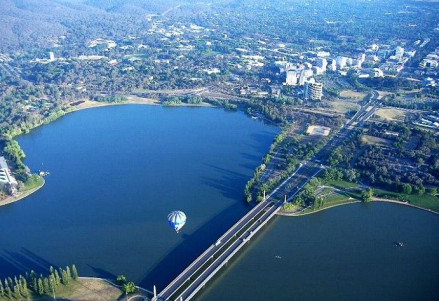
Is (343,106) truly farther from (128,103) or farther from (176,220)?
(176,220)

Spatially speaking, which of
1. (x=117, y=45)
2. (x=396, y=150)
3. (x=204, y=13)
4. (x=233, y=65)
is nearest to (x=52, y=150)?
(x=396, y=150)

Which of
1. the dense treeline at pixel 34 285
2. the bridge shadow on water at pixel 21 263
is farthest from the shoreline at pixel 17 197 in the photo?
the dense treeline at pixel 34 285

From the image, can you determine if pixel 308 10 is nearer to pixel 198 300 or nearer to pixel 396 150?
pixel 396 150

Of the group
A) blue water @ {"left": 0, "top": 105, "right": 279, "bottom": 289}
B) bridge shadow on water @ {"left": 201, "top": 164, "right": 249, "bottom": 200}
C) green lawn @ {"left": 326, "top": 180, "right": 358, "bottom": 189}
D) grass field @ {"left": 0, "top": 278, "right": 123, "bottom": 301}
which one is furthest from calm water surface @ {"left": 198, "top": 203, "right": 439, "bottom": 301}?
bridge shadow on water @ {"left": 201, "top": 164, "right": 249, "bottom": 200}

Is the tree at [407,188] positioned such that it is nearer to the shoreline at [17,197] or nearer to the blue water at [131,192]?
the blue water at [131,192]

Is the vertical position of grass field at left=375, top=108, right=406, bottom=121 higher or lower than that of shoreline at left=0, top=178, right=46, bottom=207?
higher

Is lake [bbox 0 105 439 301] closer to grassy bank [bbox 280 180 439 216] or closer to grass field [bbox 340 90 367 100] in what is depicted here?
grassy bank [bbox 280 180 439 216]
